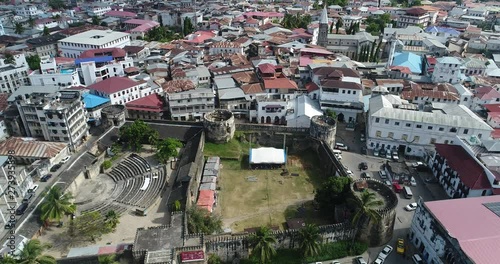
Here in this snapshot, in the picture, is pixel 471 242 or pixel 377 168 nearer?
pixel 471 242

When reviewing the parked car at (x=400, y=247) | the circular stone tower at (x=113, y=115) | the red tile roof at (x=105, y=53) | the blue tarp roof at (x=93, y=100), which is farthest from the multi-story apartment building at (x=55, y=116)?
the parked car at (x=400, y=247)

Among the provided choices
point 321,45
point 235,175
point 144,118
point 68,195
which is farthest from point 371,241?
point 321,45

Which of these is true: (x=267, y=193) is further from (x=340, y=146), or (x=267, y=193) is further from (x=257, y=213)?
(x=340, y=146)

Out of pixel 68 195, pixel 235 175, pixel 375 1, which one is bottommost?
pixel 235 175

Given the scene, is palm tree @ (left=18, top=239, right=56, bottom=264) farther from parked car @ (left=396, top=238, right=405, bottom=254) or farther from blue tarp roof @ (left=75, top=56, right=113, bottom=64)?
blue tarp roof @ (left=75, top=56, right=113, bottom=64)

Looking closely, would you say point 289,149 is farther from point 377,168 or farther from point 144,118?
point 144,118

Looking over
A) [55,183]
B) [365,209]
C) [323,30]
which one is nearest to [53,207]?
[55,183]

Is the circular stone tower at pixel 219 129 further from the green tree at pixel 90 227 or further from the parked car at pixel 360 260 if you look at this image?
the parked car at pixel 360 260
